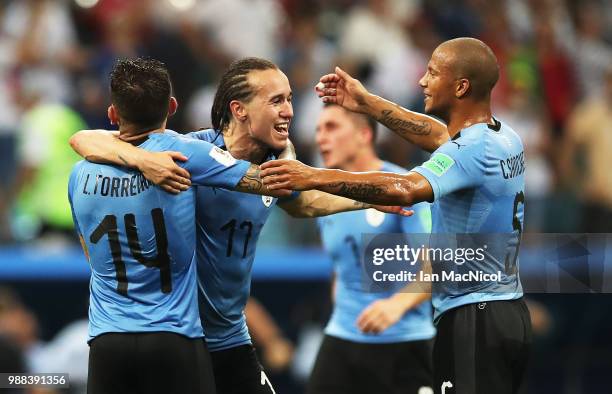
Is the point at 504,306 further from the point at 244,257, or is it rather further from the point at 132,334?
the point at 132,334

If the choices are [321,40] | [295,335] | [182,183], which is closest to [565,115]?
[321,40]

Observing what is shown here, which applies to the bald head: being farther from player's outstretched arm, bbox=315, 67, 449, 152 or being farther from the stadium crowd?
the stadium crowd

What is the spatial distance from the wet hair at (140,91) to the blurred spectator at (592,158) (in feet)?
22.5

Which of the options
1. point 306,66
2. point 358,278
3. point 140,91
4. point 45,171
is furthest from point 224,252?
point 306,66

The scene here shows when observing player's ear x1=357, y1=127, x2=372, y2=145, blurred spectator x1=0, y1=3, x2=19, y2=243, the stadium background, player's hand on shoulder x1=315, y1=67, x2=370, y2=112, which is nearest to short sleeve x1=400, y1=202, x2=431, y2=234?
player's ear x1=357, y1=127, x2=372, y2=145

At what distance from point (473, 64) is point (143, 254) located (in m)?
2.02

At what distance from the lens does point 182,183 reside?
5.53 metres

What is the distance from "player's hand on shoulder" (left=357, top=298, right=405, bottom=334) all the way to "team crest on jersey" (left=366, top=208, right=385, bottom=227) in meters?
0.63

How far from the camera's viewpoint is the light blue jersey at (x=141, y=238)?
5.53 m

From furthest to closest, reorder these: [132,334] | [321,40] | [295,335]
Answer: [321,40] → [295,335] → [132,334]

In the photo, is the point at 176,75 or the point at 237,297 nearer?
the point at 237,297

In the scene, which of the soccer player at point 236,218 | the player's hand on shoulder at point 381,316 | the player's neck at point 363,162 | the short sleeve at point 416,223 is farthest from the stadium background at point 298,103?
the soccer player at point 236,218

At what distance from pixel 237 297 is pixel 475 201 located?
4.71 feet

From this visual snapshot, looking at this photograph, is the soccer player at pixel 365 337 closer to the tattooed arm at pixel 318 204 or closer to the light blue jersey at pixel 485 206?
the tattooed arm at pixel 318 204
